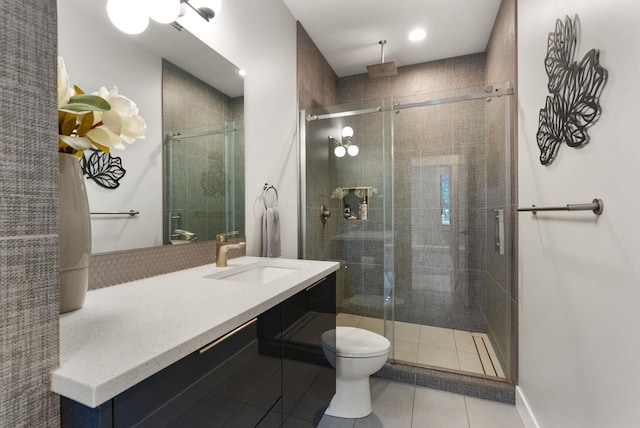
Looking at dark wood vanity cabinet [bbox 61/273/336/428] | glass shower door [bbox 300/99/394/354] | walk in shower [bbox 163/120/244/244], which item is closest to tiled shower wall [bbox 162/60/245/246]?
walk in shower [bbox 163/120/244/244]

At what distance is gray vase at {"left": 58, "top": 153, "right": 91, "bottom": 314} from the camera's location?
790 mm

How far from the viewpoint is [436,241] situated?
108 inches

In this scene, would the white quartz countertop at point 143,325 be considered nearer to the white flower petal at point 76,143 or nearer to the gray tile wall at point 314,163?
the white flower petal at point 76,143

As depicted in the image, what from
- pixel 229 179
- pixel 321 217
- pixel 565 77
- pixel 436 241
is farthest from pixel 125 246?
pixel 436 241

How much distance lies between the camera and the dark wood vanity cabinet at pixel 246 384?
57cm

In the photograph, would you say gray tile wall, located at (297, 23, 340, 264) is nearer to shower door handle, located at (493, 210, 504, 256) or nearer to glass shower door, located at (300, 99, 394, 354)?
glass shower door, located at (300, 99, 394, 354)

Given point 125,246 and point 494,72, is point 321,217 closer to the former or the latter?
point 125,246

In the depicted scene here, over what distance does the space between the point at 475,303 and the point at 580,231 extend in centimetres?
181

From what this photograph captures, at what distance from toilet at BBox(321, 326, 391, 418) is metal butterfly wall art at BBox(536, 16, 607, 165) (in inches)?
50.9

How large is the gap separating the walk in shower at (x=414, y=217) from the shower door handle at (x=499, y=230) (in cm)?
3

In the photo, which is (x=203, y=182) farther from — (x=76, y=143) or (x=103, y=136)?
(x=76, y=143)

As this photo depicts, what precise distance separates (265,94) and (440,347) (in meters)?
2.35

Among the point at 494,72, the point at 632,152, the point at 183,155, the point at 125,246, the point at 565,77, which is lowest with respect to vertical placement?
the point at 125,246

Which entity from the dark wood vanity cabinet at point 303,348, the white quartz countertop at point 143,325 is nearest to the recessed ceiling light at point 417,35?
the dark wood vanity cabinet at point 303,348
